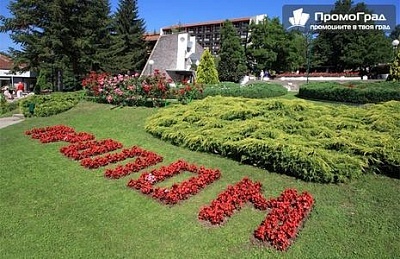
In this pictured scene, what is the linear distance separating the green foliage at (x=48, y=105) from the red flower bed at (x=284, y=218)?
9.52 meters

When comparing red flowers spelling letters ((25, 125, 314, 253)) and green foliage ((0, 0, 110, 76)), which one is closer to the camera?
red flowers spelling letters ((25, 125, 314, 253))

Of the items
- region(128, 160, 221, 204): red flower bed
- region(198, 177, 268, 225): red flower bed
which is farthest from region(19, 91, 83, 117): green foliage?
region(198, 177, 268, 225): red flower bed

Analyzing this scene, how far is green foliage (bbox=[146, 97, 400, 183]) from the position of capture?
14.4ft

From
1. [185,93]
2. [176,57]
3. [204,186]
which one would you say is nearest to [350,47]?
[176,57]

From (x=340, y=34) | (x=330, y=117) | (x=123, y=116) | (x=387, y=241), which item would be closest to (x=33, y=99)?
(x=123, y=116)

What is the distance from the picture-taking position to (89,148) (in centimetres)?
660

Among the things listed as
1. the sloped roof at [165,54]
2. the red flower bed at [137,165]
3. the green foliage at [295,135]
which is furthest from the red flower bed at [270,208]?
the sloped roof at [165,54]

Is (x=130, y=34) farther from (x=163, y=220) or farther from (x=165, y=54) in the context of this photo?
(x=163, y=220)

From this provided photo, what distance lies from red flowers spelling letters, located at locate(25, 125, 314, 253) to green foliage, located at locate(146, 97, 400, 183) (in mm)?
551

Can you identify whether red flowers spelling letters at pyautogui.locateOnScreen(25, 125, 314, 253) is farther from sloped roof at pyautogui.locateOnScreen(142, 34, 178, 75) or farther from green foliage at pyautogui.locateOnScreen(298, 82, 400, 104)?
sloped roof at pyautogui.locateOnScreen(142, 34, 178, 75)

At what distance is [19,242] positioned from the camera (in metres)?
3.40

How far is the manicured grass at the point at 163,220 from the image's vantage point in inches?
127

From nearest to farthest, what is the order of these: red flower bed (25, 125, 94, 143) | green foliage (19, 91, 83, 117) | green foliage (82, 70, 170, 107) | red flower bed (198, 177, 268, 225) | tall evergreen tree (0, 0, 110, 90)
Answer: red flower bed (198, 177, 268, 225) < red flower bed (25, 125, 94, 143) < green foliage (82, 70, 170, 107) < green foliage (19, 91, 83, 117) < tall evergreen tree (0, 0, 110, 90)

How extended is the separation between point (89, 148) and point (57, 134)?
1.64 metres
